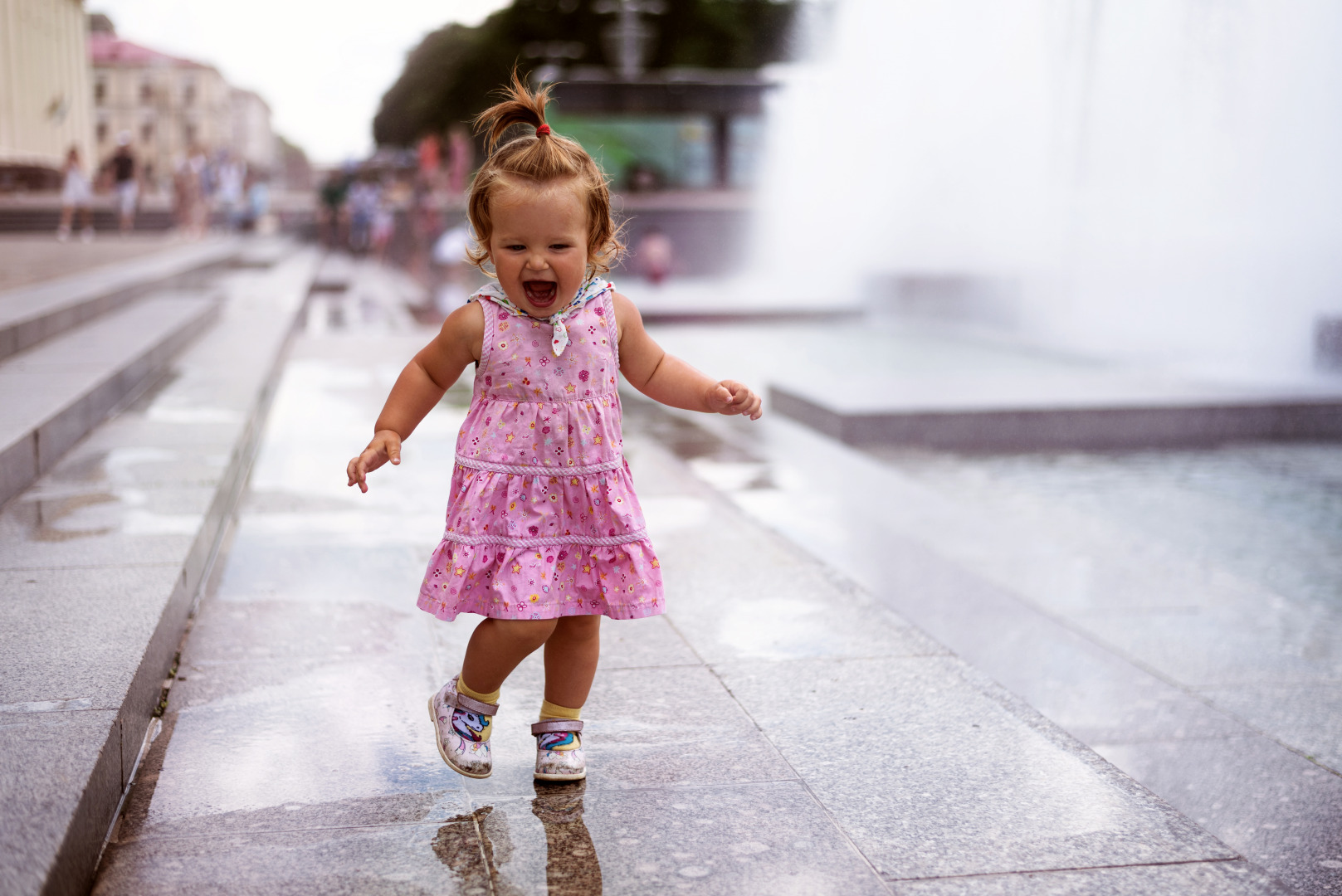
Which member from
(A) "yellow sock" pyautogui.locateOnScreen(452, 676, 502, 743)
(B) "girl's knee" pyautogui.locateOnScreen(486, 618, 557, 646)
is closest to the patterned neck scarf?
(B) "girl's knee" pyautogui.locateOnScreen(486, 618, 557, 646)

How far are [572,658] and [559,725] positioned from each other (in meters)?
0.14

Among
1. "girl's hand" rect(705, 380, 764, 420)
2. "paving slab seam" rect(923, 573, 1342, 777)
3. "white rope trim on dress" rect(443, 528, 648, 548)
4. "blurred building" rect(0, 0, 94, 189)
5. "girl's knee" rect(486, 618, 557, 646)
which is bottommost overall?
"paving slab seam" rect(923, 573, 1342, 777)

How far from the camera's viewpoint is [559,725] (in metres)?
2.62

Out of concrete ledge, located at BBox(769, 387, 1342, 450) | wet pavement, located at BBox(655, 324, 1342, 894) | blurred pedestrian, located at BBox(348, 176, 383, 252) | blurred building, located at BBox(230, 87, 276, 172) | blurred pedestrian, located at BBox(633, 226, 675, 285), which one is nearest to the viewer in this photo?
wet pavement, located at BBox(655, 324, 1342, 894)

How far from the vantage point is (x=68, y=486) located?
15.1 ft

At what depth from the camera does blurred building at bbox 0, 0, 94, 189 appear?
27953mm

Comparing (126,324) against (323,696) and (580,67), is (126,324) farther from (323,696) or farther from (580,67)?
(580,67)

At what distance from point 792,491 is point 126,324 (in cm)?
523

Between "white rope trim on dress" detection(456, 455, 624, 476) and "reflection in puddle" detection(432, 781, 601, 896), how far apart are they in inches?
26.0

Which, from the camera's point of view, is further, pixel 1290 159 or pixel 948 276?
pixel 948 276

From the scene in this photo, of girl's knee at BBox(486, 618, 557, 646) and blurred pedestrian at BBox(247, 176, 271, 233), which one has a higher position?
blurred pedestrian at BBox(247, 176, 271, 233)

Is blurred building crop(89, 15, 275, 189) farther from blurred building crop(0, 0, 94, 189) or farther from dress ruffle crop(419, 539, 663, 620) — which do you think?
dress ruffle crop(419, 539, 663, 620)

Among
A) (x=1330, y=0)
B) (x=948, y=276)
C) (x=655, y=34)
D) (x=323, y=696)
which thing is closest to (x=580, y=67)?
(x=655, y=34)

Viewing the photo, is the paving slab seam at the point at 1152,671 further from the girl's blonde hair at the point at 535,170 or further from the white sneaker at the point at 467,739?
the girl's blonde hair at the point at 535,170
